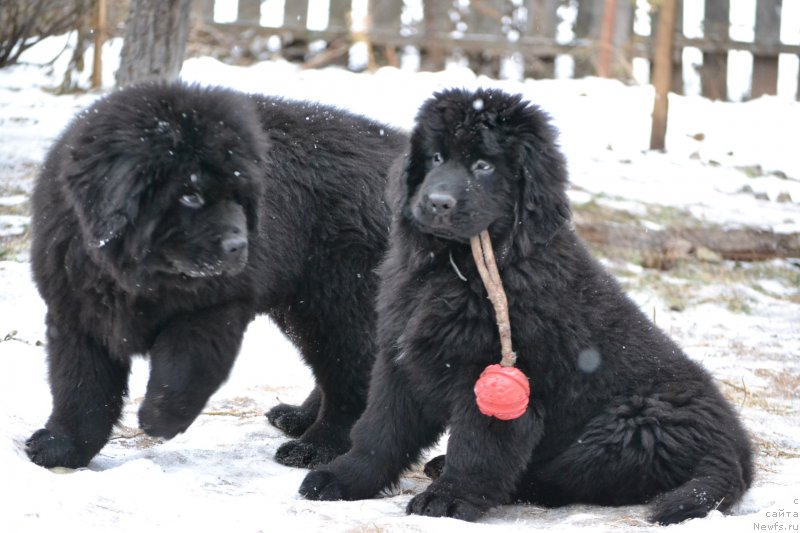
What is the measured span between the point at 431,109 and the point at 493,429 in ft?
3.86

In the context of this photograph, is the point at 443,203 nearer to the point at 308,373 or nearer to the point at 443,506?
the point at 443,506

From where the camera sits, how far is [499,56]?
11641mm

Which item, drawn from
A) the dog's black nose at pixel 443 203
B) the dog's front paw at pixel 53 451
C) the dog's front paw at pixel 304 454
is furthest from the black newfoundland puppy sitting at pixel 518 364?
the dog's front paw at pixel 53 451

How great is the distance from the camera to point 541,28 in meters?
11.8

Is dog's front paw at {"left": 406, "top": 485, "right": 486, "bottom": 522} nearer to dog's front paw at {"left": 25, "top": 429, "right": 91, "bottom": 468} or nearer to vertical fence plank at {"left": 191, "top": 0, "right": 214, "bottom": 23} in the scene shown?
dog's front paw at {"left": 25, "top": 429, "right": 91, "bottom": 468}

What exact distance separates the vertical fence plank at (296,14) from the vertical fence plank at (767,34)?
198 inches

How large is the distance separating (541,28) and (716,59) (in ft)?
6.49

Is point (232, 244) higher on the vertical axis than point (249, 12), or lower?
lower

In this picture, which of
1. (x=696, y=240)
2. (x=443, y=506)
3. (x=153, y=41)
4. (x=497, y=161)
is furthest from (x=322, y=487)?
(x=696, y=240)

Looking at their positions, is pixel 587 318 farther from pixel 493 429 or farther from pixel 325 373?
pixel 325 373

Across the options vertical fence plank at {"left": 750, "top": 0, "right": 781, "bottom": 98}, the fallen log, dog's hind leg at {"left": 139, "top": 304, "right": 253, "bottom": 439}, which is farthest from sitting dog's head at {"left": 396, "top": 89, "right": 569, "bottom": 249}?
vertical fence plank at {"left": 750, "top": 0, "right": 781, "bottom": 98}

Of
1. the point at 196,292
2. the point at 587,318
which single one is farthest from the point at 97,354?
the point at 587,318

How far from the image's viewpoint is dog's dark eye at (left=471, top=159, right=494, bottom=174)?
374cm

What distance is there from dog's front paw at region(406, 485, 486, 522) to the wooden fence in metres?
8.43
